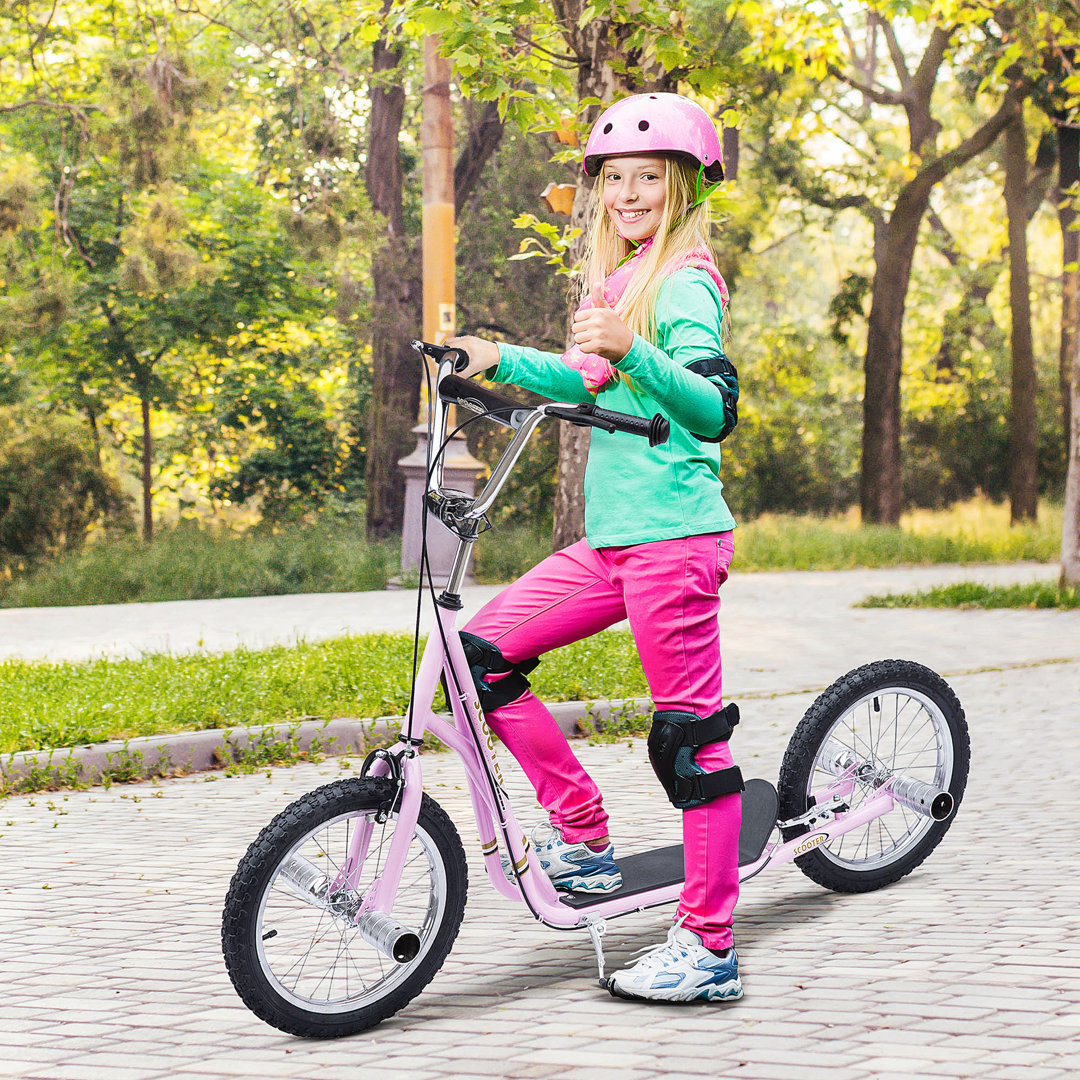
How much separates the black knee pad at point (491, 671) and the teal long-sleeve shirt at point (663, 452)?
1.20ft

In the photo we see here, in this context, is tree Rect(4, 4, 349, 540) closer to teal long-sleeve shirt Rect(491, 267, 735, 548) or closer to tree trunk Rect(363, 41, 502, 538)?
tree trunk Rect(363, 41, 502, 538)

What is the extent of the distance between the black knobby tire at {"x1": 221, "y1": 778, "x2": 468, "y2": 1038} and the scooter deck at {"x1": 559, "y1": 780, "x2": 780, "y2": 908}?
388 mm

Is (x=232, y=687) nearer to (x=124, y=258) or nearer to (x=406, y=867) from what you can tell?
(x=406, y=867)

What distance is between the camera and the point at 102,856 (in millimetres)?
5203

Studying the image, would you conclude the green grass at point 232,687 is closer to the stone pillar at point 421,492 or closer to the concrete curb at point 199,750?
the concrete curb at point 199,750

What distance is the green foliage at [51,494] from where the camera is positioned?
18.0m

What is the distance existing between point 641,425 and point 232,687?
16.6 ft

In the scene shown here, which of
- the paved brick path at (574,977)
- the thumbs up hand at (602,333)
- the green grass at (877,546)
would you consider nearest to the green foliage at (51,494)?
the green grass at (877,546)

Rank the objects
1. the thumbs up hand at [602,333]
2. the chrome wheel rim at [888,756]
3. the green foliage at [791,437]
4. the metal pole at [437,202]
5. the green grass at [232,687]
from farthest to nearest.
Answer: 1. the green foliage at [791,437]
2. the metal pole at [437,202]
3. the green grass at [232,687]
4. the chrome wheel rim at [888,756]
5. the thumbs up hand at [602,333]

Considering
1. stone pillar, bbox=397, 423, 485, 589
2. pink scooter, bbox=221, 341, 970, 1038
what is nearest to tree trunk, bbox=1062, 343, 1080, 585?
stone pillar, bbox=397, 423, 485, 589

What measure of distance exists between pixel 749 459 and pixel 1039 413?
5.81 meters

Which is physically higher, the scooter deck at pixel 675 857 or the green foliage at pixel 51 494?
the green foliage at pixel 51 494

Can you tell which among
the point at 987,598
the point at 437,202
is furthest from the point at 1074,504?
the point at 437,202

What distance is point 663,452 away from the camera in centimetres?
352
